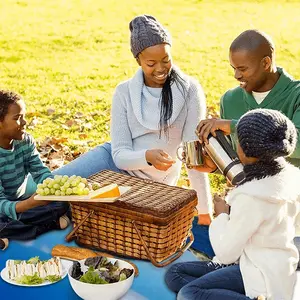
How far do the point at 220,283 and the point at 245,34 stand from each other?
1.30m

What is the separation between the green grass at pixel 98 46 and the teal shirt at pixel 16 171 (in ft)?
5.66

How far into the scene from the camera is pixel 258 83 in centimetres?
327

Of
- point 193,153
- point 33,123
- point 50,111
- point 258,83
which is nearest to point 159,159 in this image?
point 193,153

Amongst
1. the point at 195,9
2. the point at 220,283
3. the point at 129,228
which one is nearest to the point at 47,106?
the point at 129,228

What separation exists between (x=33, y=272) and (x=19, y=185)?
68 cm

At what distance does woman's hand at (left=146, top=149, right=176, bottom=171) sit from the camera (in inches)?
129

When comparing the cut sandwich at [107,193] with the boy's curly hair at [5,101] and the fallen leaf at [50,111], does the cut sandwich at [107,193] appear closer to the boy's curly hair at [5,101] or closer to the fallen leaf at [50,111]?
the boy's curly hair at [5,101]

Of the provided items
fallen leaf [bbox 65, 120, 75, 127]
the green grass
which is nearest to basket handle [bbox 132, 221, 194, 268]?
the green grass

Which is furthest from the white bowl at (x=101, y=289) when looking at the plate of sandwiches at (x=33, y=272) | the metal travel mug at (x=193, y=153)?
the metal travel mug at (x=193, y=153)

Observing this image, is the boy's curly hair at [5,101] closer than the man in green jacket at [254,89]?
No

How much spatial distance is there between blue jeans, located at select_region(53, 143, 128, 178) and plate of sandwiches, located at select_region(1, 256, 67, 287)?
0.76 m

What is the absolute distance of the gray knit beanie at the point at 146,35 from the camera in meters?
3.44

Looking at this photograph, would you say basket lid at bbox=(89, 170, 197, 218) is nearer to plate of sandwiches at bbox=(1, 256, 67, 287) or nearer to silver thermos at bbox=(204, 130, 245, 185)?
silver thermos at bbox=(204, 130, 245, 185)

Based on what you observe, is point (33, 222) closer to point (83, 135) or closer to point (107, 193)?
point (107, 193)
